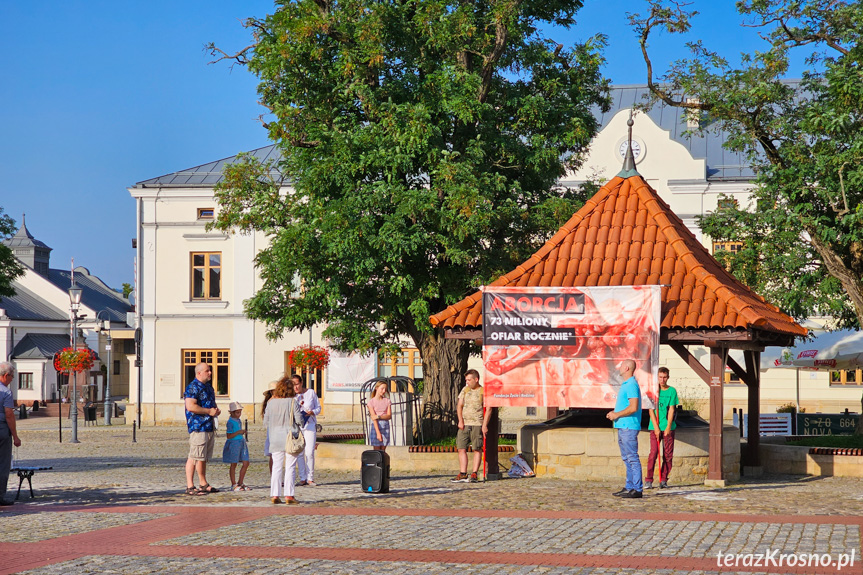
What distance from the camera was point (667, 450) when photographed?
15.6 meters

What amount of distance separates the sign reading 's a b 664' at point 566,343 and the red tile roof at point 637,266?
45cm

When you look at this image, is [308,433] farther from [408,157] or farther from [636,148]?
[636,148]

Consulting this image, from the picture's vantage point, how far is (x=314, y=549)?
9836mm

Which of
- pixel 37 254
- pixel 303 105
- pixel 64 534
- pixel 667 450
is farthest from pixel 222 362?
pixel 37 254

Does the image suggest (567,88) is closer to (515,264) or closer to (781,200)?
(515,264)

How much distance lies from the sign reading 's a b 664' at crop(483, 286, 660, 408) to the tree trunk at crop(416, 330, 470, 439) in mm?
4476

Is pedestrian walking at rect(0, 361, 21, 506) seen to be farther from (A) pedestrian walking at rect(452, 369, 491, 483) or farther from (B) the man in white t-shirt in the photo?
(A) pedestrian walking at rect(452, 369, 491, 483)

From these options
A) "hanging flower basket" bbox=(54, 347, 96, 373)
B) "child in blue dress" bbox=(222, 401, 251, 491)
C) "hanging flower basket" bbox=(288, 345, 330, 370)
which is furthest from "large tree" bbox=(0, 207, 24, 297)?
"child in blue dress" bbox=(222, 401, 251, 491)

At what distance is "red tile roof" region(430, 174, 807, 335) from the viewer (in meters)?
15.8

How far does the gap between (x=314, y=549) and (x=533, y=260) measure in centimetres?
854

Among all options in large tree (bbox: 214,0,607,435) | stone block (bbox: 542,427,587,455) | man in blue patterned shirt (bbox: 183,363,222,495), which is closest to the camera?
man in blue patterned shirt (bbox: 183,363,222,495)

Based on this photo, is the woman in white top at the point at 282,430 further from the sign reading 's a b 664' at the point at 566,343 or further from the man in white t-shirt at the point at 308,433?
the sign reading 's a b 664' at the point at 566,343

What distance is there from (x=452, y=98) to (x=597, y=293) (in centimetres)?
505

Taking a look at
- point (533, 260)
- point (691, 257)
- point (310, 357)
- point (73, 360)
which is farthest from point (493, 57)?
point (73, 360)
